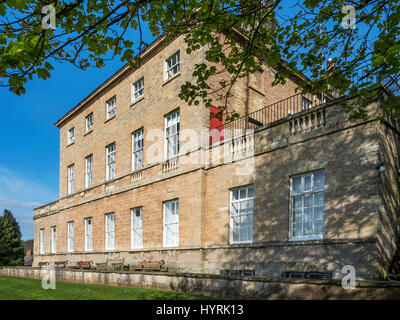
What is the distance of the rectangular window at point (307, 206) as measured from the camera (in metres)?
11.1

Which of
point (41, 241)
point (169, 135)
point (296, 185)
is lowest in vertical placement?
point (41, 241)

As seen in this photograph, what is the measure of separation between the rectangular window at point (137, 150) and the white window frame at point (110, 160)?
2.32 m

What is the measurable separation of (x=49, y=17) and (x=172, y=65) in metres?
13.8

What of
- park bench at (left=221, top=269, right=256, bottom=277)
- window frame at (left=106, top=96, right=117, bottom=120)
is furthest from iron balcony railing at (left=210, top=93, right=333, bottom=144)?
window frame at (left=106, top=96, right=117, bottom=120)

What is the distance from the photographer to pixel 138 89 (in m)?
20.2

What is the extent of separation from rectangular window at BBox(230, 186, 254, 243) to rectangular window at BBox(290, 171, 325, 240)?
1.86 meters

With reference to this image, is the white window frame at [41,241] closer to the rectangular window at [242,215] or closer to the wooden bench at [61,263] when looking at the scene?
the wooden bench at [61,263]

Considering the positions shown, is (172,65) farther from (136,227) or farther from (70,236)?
(70,236)

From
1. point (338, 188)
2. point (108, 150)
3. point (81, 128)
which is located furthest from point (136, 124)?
point (338, 188)

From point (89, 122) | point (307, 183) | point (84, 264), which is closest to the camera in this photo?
point (307, 183)

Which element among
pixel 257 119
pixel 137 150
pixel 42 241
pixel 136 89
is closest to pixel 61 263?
pixel 42 241

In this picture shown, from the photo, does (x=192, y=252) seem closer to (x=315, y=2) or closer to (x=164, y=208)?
(x=164, y=208)

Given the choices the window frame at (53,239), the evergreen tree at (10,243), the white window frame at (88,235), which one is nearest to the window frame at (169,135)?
the white window frame at (88,235)
